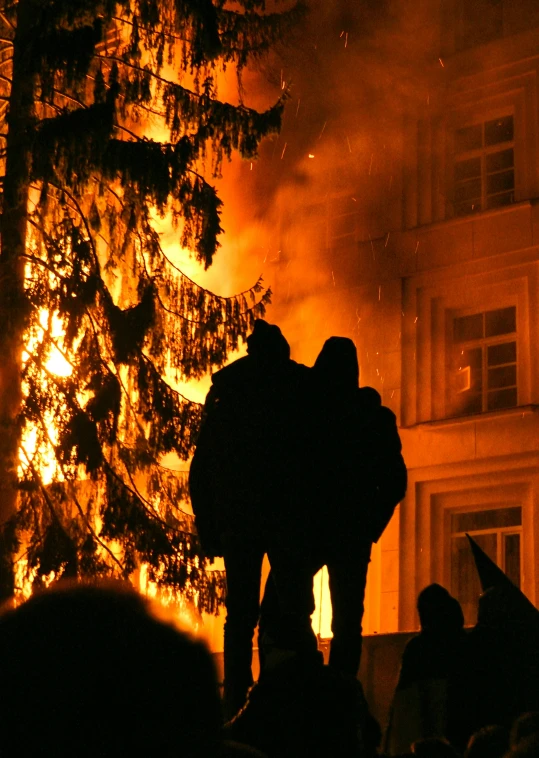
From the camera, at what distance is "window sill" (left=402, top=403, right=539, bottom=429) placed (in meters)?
15.8

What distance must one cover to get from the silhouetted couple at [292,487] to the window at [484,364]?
11269 millimetres

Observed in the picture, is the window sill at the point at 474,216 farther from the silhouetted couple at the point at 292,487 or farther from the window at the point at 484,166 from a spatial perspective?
the silhouetted couple at the point at 292,487

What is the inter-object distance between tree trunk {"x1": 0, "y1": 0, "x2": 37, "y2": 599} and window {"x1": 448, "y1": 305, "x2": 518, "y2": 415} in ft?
25.4

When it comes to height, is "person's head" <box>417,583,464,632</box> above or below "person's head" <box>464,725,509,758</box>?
above

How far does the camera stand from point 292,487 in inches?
200

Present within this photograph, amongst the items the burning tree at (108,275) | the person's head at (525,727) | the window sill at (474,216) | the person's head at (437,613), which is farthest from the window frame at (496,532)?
the person's head at (525,727)

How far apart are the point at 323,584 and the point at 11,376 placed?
7.02m

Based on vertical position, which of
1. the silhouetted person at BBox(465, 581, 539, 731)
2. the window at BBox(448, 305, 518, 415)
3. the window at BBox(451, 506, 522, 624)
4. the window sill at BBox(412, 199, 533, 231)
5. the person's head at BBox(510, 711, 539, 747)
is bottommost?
the person's head at BBox(510, 711, 539, 747)

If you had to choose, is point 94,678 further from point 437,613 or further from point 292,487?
point 437,613

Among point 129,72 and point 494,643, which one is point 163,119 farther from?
point 494,643

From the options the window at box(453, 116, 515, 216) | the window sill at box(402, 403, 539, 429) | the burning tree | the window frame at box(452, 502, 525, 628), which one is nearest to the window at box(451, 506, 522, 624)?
the window frame at box(452, 502, 525, 628)

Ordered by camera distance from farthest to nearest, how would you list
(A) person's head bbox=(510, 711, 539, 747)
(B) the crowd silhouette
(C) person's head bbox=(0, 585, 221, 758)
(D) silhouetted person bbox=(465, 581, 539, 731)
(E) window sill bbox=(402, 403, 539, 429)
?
(E) window sill bbox=(402, 403, 539, 429) < (D) silhouetted person bbox=(465, 581, 539, 731) < (B) the crowd silhouette < (A) person's head bbox=(510, 711, 539, 747) < (C) person's head bbox=(0, 585, 221, 758)

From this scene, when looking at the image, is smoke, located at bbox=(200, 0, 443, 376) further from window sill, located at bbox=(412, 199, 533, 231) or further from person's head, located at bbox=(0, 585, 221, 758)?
person's head, located at bbox=(0, 585, 221, 758)

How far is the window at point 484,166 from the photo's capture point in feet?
55.9
